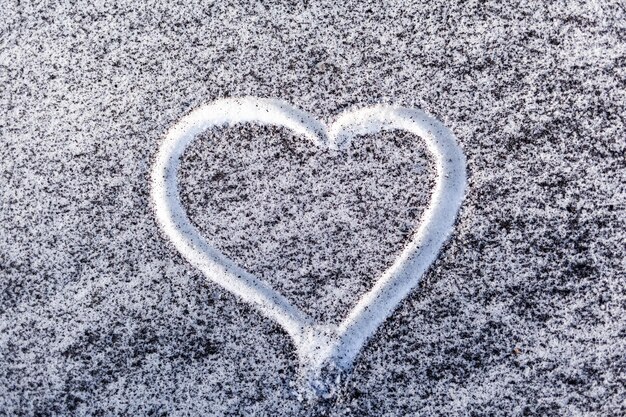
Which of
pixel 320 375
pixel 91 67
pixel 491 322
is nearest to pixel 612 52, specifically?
pixel 491 322

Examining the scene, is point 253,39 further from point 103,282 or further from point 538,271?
point 538,271

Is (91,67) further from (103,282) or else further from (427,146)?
(427,146)

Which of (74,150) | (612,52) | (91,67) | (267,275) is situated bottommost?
(267,275)

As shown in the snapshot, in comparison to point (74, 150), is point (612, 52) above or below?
above
